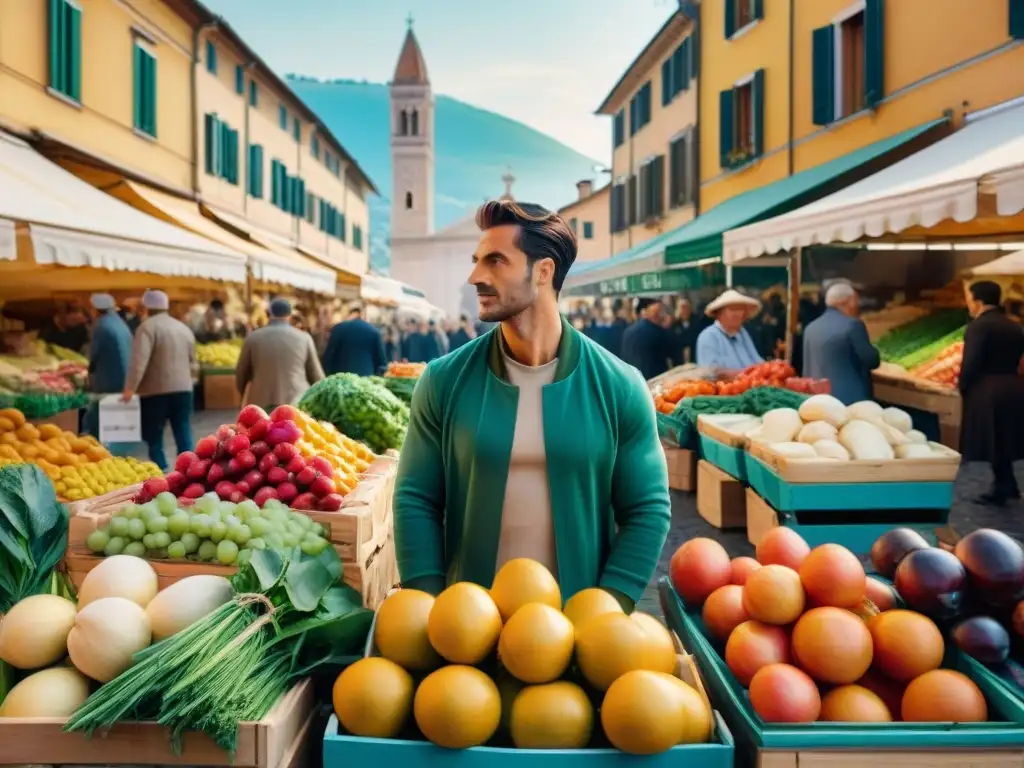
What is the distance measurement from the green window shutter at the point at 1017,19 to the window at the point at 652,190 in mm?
14879

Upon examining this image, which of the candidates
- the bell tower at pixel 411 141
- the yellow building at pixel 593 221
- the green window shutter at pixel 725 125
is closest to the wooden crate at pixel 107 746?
the green window shutter at pixel 725 125

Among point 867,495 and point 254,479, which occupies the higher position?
point 254,479

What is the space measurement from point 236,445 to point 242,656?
6.78 feet

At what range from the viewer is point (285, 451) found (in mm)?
3920

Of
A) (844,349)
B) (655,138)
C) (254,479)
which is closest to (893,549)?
(254,479)

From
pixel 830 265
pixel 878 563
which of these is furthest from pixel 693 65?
pixel 878 563

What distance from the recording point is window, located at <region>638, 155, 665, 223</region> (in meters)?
24.7

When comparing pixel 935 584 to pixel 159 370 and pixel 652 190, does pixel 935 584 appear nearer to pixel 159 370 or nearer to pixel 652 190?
pixel 159 370

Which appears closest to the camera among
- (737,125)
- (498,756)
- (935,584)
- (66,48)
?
(498,756)

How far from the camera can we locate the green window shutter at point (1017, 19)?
958cm

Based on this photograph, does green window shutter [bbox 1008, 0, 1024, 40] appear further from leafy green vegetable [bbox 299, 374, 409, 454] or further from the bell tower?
the bell tower

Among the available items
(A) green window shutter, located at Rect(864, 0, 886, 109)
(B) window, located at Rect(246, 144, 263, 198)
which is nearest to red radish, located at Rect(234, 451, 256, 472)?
(A) green window shutter, located at Rect(864, 0, 886, 109)

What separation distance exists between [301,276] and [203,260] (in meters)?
4.08

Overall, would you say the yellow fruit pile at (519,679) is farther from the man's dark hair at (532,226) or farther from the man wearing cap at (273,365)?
the man wearing cap at (273,365)
